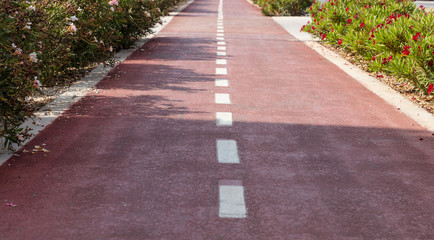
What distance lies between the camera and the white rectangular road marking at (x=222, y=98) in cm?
962

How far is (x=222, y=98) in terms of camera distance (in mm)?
9938

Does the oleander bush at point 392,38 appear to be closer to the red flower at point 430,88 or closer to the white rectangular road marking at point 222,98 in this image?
the red flower at point 430,88

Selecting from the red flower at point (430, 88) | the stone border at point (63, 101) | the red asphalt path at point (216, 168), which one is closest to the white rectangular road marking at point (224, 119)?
the red asphalt path at point (216, 168)

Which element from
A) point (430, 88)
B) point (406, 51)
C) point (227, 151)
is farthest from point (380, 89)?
point (227, 151)

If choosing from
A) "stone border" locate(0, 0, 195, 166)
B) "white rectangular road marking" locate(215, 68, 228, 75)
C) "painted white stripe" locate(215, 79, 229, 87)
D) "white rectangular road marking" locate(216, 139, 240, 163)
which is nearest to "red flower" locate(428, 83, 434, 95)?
"painted white stripe" locate(215, 79, 229, 87)

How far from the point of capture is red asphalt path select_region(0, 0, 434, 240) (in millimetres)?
4695

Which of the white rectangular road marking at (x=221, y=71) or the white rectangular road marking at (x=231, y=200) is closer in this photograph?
the white rectangular road marking at (x=231, y=200)

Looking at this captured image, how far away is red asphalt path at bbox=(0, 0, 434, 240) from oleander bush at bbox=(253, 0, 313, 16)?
903 inches

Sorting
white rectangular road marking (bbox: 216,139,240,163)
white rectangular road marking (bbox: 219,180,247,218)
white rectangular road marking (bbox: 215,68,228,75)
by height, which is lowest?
white rectangular road marking (bbox: 215,68,228,75)

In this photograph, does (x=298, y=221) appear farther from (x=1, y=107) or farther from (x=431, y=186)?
(x=1, y=107)

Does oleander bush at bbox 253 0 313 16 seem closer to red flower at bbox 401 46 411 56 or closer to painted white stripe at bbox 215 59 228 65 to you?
painted white stripe at bbox 215 59 228 65

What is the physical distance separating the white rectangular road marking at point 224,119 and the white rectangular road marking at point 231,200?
96.4 inches

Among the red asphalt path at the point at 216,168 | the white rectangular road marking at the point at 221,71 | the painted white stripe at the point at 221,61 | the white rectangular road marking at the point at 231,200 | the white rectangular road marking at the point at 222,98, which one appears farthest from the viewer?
the painted white stripe at the point at 221,61

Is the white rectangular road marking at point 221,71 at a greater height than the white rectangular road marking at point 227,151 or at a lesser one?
lesser
